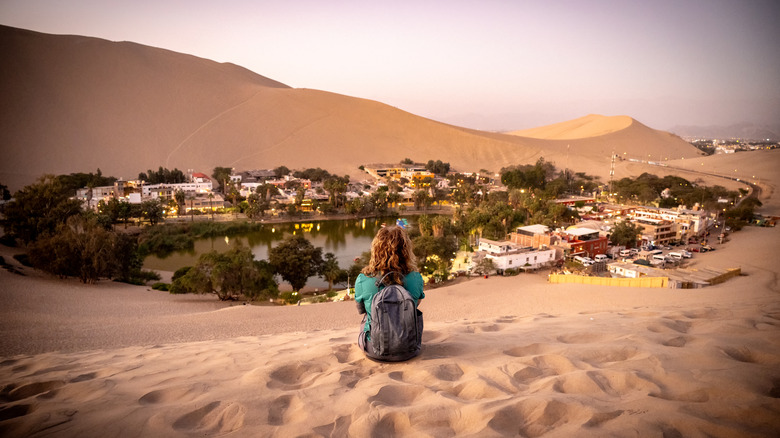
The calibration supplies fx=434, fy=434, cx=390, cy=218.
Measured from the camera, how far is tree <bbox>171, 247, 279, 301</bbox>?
12.6 meters

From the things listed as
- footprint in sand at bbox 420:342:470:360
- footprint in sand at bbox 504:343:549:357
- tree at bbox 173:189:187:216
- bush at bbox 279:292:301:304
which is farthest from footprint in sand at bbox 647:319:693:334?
tree at bbox 173:189:187:216

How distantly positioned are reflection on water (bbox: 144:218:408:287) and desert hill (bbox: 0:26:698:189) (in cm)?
2510

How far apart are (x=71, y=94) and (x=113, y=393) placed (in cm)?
7332

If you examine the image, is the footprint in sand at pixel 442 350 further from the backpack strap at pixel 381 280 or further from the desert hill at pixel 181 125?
the desert hill at pixel 181 125

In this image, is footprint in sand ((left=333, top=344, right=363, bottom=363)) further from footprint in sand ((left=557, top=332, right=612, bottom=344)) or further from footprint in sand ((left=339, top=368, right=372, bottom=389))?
footprint in sand ((left=557, top=332, right=612, bottom=344))

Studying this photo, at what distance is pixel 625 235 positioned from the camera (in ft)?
71.6

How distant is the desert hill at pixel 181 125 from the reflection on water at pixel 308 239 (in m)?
25.1

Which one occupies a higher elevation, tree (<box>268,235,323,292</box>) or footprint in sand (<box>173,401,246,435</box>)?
footprint in sand (<box>173,401,246,435</box>)

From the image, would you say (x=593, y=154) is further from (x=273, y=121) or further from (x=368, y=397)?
(x=368, y=397)

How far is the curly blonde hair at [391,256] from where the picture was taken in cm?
281

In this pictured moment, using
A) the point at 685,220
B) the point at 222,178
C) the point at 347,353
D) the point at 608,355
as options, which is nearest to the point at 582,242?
the point at 685,220

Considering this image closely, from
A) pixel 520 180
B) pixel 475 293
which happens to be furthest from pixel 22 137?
pixel 475 293

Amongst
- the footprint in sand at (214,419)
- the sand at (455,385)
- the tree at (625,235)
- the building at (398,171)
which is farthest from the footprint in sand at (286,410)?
the building at (398,171)

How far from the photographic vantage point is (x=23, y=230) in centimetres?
1803
